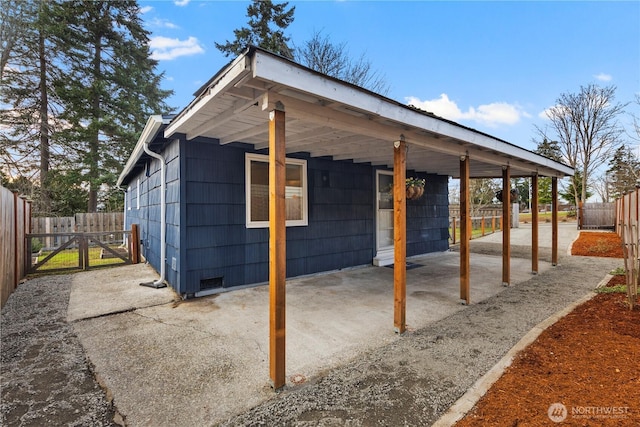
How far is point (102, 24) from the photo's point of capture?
1305 centimetres

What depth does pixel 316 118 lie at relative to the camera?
2445 mm

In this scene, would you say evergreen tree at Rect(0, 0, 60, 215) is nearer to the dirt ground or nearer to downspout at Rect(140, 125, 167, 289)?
downspout at Rect(140, 125, 167, 289)

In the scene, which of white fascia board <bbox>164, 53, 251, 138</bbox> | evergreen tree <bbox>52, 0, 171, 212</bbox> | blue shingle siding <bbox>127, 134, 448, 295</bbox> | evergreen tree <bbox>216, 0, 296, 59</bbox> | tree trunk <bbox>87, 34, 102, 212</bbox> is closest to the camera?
white fascia board <bbox>164, 53, 251, 138</bbox>

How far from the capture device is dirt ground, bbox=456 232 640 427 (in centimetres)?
171

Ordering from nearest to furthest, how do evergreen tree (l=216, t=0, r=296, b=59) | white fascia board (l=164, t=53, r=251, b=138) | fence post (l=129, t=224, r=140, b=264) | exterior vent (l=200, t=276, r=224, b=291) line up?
white fascia board (l=164, t=53, r=251, b=138) < exterior vent (l=200, t=276, r=224, b=291) < fence post (l=129, t=224, r=140, b=264) < evergreen tree (l=216, t=0, r=296, b=59)

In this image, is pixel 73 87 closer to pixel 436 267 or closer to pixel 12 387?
pixel 12 387

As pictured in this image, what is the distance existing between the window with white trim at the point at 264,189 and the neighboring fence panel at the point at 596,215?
656 inches

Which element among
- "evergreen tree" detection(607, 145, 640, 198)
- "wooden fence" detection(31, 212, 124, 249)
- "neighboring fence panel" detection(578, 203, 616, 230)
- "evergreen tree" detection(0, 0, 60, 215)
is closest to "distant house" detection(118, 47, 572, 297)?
"wooden fence" detection(31, 212, 124, 249)

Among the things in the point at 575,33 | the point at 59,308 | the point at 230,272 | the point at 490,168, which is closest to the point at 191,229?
the point at 230,272

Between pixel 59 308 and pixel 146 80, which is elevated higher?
pixel 146 80

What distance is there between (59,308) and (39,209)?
12.4 metres

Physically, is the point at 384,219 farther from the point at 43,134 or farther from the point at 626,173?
the point at 626,173

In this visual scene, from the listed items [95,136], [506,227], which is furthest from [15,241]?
[95,136]

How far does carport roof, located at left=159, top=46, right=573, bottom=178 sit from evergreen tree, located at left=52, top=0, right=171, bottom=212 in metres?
12.0
